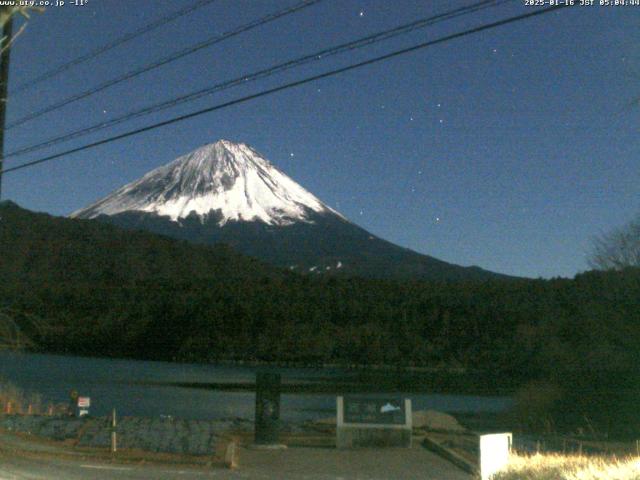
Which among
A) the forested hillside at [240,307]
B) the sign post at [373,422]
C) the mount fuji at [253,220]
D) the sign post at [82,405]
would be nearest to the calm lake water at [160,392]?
the sign post at [82,405]

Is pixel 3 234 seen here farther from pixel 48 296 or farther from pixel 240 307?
pixel 240 307

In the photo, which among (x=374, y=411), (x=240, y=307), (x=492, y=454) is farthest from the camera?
(x=240, y=307)

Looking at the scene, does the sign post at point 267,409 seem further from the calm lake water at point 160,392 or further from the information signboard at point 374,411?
the calm lake water at point 160,392

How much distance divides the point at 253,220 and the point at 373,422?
6558 inches

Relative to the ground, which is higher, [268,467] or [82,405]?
[82,405]

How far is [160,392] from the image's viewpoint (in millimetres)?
55469

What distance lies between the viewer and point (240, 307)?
341 ft

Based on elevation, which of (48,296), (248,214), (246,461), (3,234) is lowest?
(246,461)

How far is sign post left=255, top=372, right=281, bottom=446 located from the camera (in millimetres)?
16406

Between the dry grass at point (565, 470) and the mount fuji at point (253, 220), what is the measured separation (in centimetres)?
13031

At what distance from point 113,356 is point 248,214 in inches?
3455

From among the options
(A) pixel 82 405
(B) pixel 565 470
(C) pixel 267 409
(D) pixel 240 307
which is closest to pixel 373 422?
(C) pixel 267 409

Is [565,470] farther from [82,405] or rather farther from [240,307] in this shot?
[240,307]

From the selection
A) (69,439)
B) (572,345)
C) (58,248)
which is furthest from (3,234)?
(69,439)
